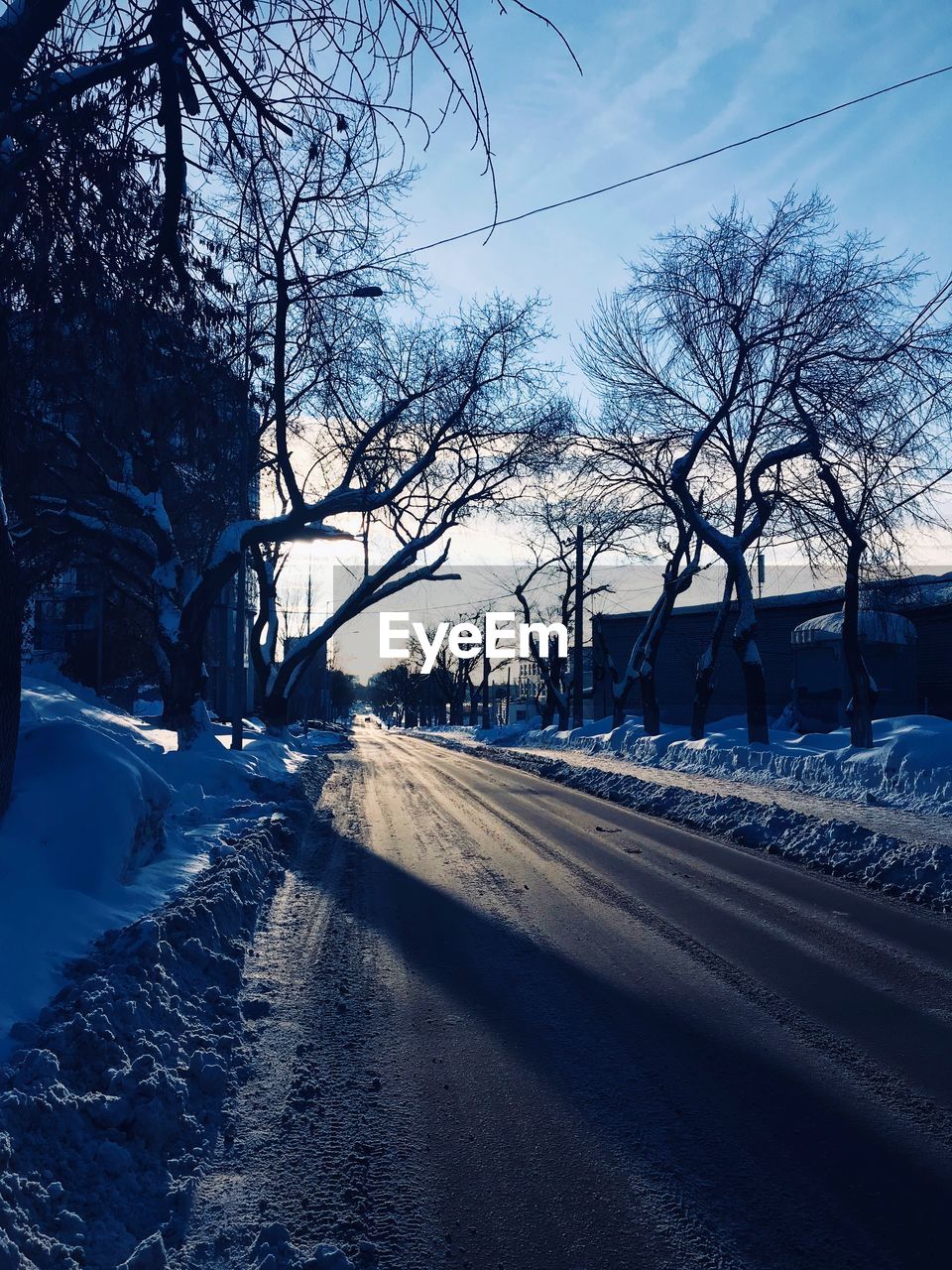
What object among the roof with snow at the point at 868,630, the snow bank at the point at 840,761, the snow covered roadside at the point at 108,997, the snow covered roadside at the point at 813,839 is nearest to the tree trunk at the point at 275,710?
the snow bank at the point at 840,761

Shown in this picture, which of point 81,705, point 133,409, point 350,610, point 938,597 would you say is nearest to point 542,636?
point 938,597

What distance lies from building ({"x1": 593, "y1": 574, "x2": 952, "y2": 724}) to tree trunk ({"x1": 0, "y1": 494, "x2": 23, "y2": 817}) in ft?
64.2

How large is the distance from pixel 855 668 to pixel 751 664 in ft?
11.7

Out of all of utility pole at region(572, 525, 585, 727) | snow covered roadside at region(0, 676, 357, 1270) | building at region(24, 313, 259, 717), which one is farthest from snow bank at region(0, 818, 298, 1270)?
utility pole at region(572, 525, 585, 727)

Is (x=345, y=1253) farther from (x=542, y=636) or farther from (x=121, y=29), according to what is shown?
(x=542, y=636)

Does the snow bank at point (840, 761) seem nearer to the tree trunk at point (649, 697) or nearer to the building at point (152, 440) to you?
the tree trunk at point (649, 697)

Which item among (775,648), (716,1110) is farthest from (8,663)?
(775,648)

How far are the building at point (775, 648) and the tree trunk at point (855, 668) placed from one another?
84.8 inches

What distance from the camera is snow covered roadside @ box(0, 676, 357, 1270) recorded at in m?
3.39

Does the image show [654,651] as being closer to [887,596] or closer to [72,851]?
[887,596]

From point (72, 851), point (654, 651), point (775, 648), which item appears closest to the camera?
point (72, 851)

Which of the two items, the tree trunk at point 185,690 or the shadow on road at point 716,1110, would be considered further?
the tree trunk at point 185,690

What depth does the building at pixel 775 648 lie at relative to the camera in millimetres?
36844

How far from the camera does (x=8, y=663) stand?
7410 millimetres
